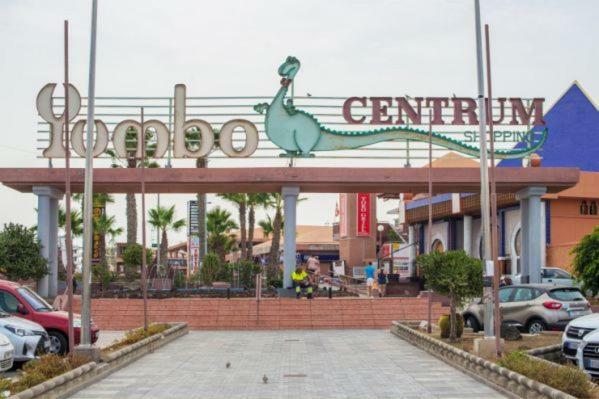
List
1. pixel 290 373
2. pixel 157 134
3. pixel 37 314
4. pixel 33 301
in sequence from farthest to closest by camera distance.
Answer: pixel 157 134 → pixel 33 301 → pixel 37 314 → pixel 290 373

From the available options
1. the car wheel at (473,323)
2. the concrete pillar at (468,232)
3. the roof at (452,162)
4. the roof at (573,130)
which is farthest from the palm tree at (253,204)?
the car wheel at (473,323)

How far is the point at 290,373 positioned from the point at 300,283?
15.4 metres

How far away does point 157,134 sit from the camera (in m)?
33.9

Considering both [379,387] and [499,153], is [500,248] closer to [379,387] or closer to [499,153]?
[499,153]

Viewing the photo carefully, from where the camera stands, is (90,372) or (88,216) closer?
(90,372)

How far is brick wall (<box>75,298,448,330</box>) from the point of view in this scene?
28.7m

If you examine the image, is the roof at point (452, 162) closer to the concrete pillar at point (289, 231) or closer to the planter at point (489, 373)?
the concrete pillar at point (289, 231)

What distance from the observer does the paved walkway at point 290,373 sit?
13805 millimetres

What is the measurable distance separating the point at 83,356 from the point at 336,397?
5.07 m

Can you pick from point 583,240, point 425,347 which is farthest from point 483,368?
point 583,240

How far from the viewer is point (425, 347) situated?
2066 cm

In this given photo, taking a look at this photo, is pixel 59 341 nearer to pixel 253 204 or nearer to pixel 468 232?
pixel 468 232

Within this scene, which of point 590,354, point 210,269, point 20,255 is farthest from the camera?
point 210,269

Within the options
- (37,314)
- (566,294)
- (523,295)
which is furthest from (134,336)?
(566,294)
